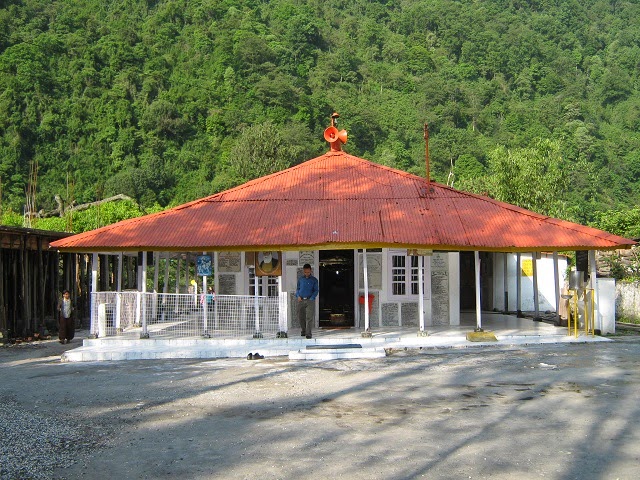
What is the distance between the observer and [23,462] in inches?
297

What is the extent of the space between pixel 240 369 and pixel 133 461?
6020 millimetres

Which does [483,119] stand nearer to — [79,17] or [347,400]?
[79,17]

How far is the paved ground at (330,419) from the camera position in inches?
288

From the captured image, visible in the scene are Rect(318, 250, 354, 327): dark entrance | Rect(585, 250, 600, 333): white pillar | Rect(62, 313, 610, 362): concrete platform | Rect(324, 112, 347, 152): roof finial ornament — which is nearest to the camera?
Rect(62, 313, 610, 362): concrete platform

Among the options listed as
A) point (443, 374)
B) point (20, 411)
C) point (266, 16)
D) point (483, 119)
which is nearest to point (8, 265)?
point (20, 411)

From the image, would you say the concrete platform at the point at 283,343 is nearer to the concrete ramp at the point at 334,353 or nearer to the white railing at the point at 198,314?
the concrete ramp at the point at 334,353

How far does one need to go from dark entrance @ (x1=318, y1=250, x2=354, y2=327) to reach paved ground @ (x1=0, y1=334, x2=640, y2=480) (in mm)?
5178

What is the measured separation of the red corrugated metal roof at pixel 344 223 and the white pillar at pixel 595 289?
69 centimetres

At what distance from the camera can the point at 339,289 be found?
1959 cm

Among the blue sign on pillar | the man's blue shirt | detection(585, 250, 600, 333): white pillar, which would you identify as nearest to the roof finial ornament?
the blue sign on pillar

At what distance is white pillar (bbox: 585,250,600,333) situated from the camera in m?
18.0

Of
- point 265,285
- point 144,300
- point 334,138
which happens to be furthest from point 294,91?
point 144,300

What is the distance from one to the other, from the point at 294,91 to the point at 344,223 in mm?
70981

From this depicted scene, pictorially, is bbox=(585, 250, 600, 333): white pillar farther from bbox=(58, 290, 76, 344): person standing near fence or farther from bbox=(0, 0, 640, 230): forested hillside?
bbox=(0, 0, 640, 230): forested hillside
